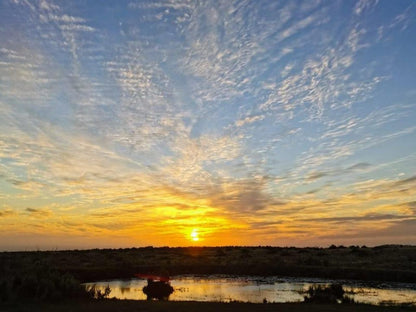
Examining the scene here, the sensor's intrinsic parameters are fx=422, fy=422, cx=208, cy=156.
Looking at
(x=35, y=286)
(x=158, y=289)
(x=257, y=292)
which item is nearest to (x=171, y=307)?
(x=35, y=286)

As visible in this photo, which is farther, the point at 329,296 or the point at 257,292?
the point at 257,292

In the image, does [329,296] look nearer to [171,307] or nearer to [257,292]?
[257,292]

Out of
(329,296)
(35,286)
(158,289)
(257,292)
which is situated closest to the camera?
A: (35,286)

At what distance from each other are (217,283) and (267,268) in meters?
14.2

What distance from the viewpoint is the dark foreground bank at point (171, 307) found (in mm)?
20609

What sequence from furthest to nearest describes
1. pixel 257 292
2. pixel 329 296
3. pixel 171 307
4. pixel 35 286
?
pixel 257 292, pixel 329 296, pixel 35 286, pixel 171 307

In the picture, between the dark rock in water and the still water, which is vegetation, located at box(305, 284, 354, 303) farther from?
the dark rock in water

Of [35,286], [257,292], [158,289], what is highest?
[158,289]

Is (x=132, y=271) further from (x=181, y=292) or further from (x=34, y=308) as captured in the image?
(x=34, y=308)

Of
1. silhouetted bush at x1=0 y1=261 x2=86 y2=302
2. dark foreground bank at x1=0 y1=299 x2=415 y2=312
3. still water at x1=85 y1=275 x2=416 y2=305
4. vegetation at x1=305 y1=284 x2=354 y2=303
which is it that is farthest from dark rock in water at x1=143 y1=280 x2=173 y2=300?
vegetation at x1=305 y1=284 x2=354 y2=303

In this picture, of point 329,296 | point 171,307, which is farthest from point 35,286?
point 329,296

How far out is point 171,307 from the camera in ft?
70.7

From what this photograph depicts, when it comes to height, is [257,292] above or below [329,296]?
above

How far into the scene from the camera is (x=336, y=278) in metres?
47.8
